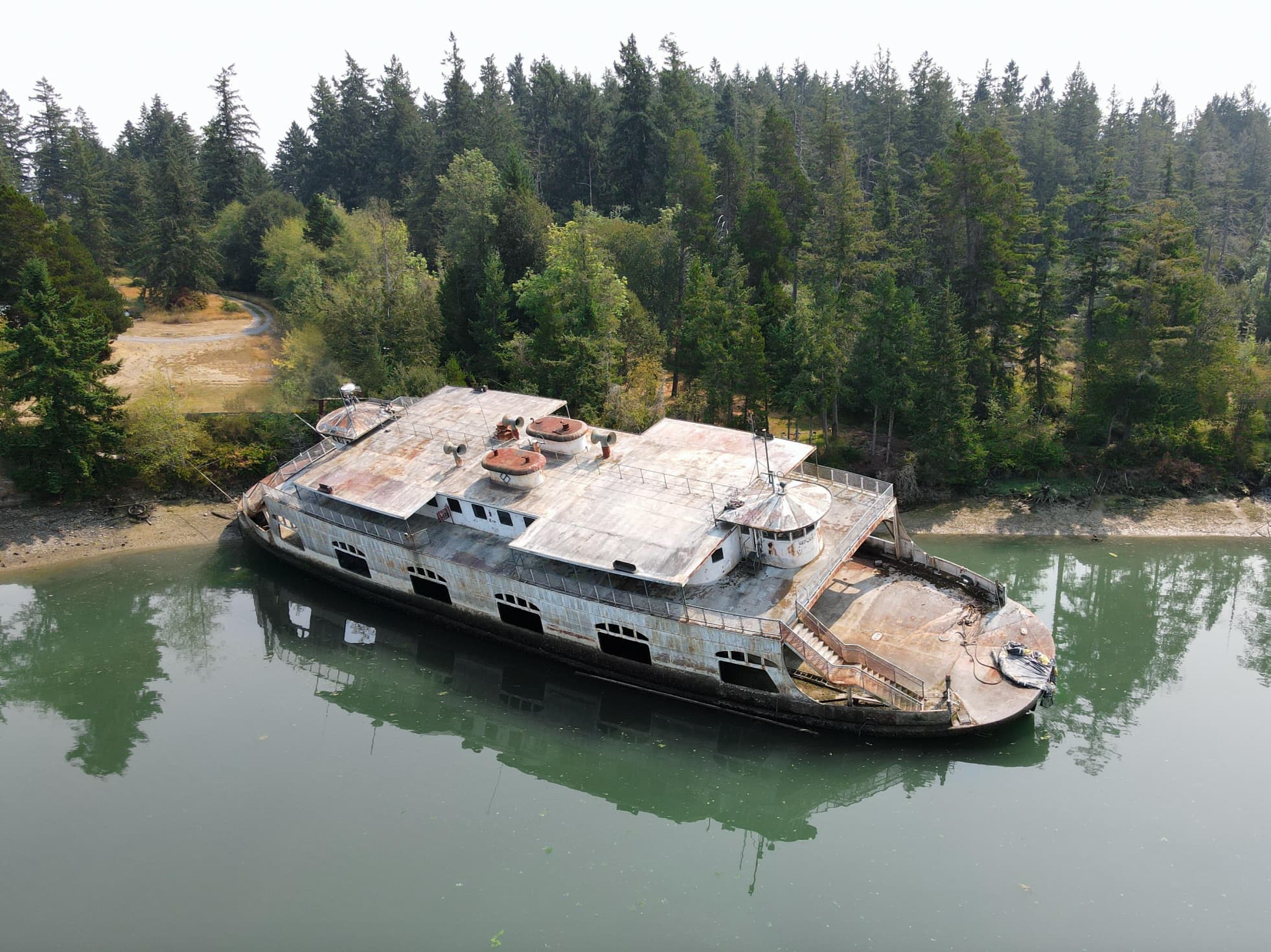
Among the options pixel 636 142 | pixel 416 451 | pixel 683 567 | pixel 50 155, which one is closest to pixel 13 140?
pixel 50 155

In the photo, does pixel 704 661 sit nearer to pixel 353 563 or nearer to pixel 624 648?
pixel 624 648

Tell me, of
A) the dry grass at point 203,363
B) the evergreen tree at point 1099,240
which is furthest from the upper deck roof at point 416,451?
the evergreen tree at point 1099,240

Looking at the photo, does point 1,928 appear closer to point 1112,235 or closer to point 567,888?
point 567,888

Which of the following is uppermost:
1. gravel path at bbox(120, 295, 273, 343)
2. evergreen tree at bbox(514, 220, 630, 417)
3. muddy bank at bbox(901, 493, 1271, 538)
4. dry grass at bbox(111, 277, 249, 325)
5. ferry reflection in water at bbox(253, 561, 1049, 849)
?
evergreen tree at bbox(514, 220, 630, 417)

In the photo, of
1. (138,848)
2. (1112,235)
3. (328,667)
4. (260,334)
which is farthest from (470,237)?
(138,848)

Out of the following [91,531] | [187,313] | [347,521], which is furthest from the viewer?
[187,313]

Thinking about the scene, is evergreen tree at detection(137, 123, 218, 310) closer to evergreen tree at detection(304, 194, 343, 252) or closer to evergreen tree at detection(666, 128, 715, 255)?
evergreen tree at detection(304, 194, 343, 252)

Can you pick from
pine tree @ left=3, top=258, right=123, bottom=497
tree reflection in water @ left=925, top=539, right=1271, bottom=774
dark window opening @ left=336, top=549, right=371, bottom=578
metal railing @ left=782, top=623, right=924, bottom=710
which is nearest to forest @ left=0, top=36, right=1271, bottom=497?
pine tree @ left=3, top=258, right=123, bottom=497
